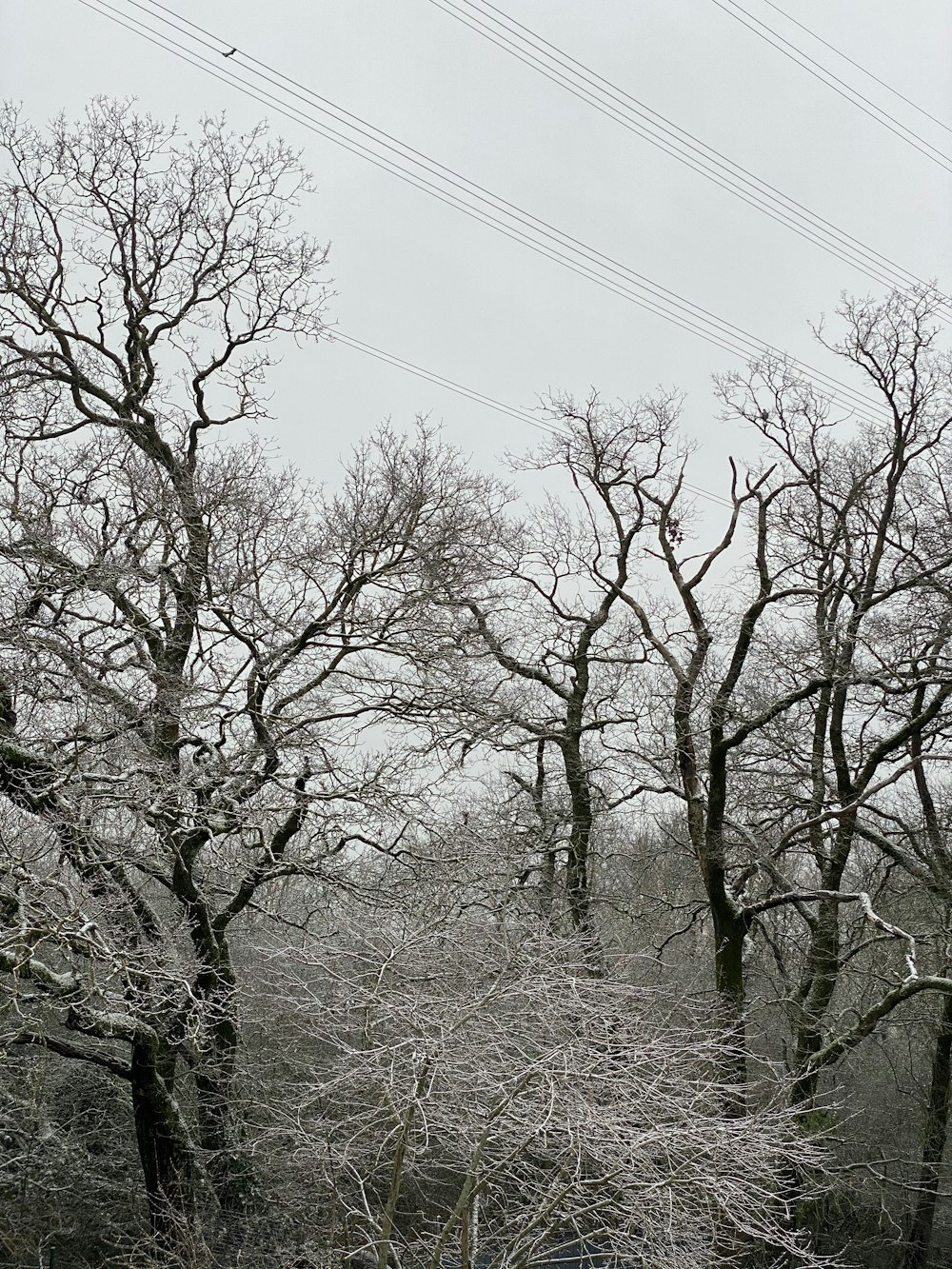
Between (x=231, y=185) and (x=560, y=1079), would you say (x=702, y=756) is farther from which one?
(x=231, y=185)

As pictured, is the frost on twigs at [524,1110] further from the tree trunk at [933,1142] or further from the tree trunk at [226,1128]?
the tree trunk at [933,1142]

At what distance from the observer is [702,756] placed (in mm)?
18125

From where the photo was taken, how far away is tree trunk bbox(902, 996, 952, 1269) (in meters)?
18.1

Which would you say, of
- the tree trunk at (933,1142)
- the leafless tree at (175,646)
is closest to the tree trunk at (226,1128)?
the leafless tree at (175,646)

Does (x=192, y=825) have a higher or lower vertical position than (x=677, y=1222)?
higher

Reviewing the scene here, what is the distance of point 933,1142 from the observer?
18031 mm

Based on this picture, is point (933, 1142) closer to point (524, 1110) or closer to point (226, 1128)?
point (226, 1128)

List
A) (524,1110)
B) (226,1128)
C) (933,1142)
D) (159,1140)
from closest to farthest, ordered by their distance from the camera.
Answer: (524,1110) → (159,1140) → (226,1128) → (933,1142)

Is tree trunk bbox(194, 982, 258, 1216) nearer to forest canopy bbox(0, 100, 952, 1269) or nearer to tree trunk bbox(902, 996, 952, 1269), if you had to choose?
forest canopy bbox(0, 100, 952, 1269)

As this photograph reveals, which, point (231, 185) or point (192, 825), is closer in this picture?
point (192, 825)

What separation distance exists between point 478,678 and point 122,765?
231 inches

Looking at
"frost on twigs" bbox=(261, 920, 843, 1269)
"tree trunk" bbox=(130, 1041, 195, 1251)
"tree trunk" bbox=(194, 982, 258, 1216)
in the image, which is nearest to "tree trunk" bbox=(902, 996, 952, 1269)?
"frost on twigs" bbox=(261, 920, 843, 1269)

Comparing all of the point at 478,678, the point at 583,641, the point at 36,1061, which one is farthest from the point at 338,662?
the point at 36,1061

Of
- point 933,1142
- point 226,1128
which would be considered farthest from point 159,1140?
point 933,1142
